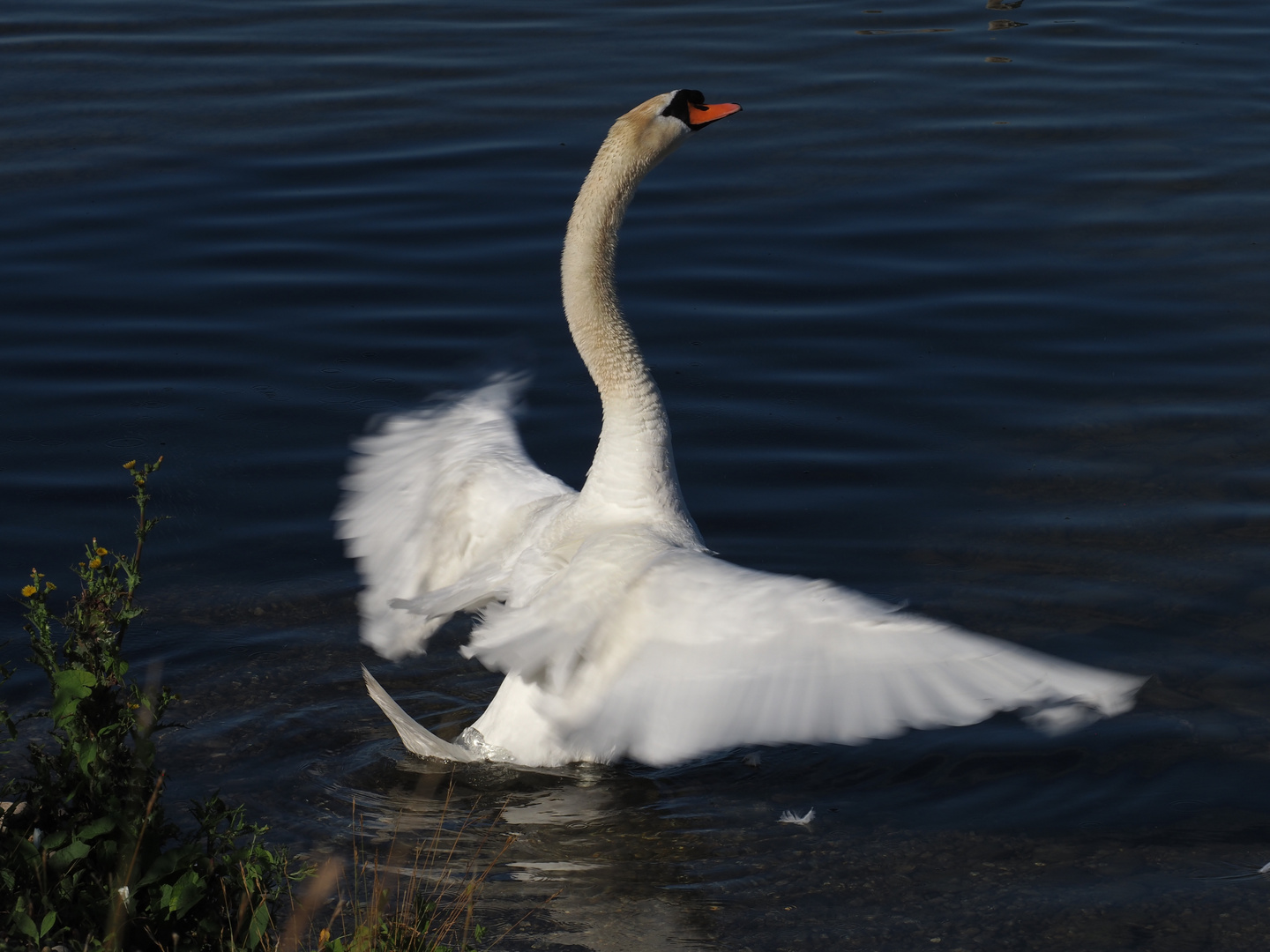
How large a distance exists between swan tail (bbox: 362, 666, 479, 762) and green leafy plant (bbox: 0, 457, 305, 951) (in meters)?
1.11

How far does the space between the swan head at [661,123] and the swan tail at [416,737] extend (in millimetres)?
2201

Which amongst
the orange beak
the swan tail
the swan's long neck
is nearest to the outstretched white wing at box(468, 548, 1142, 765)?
the swan tail

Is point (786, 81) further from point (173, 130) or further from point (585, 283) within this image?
point (585, 283)

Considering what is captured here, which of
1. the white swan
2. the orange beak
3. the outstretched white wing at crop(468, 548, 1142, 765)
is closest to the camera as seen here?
the outstretched white wing at crop(468, 548, 1142, 765)

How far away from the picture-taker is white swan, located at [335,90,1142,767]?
3.92 m

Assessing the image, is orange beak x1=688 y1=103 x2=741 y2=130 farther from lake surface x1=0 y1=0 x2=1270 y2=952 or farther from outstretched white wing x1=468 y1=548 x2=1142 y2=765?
outstretched white wing x1=468 y1=548 x2=1142 y2=765

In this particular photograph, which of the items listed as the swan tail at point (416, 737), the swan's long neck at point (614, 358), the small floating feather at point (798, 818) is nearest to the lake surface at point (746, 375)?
the small floating feather at point (798, 818)

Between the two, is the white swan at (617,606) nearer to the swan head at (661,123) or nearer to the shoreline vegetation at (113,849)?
the swan head at (661,123)

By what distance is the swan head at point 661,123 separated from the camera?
231 inches

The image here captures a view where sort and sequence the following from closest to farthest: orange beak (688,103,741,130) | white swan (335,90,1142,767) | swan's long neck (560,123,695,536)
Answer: white swan (335,90,1142,767)
swan's long neck (560,123,695,536)
orange beak (688,103,741,130)

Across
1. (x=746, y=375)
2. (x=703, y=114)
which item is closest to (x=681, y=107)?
(x=703, y=114)

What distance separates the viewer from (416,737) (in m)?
5.04

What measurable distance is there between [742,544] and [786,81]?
7.18 metres

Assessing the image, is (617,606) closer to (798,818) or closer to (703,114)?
(798,818)
